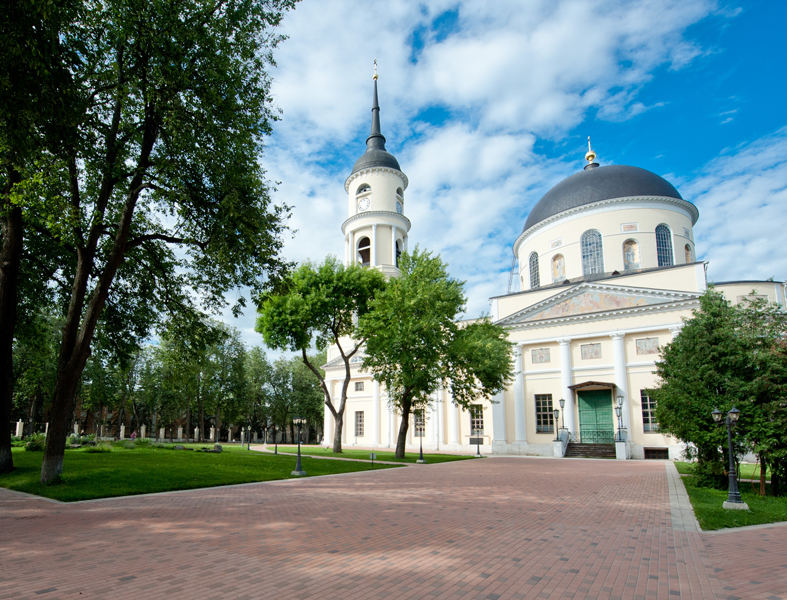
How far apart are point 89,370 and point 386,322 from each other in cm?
4185

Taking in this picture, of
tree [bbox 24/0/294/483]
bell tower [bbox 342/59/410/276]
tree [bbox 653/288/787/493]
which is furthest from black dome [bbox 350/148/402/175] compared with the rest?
tree [bbox 653/288/787/493]

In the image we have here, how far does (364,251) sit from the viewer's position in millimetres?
45844

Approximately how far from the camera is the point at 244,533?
768cm

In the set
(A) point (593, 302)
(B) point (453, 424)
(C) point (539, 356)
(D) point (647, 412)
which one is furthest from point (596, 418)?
(B) point (453, 424)

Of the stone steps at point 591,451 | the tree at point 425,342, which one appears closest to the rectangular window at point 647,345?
the stone steps at point 591,451

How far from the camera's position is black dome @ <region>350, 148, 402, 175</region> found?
45.9 metres

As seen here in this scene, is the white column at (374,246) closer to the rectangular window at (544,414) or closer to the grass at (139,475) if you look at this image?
the rectangular window at (544,414)

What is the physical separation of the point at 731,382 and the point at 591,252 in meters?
26.0

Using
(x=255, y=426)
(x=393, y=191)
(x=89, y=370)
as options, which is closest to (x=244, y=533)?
(x=393, y=191)

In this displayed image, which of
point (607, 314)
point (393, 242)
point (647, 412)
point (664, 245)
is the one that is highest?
point (393, 242)

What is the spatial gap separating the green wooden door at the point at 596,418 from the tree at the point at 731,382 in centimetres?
1640

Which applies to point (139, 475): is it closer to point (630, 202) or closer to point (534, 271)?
point (534, 271)

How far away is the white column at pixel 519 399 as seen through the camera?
33125mm

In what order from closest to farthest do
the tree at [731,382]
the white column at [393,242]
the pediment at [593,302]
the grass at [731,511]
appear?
the grass at [731,511] < the tree at [731,382] < the pediment at [593,302] < the white column at [393,242]
